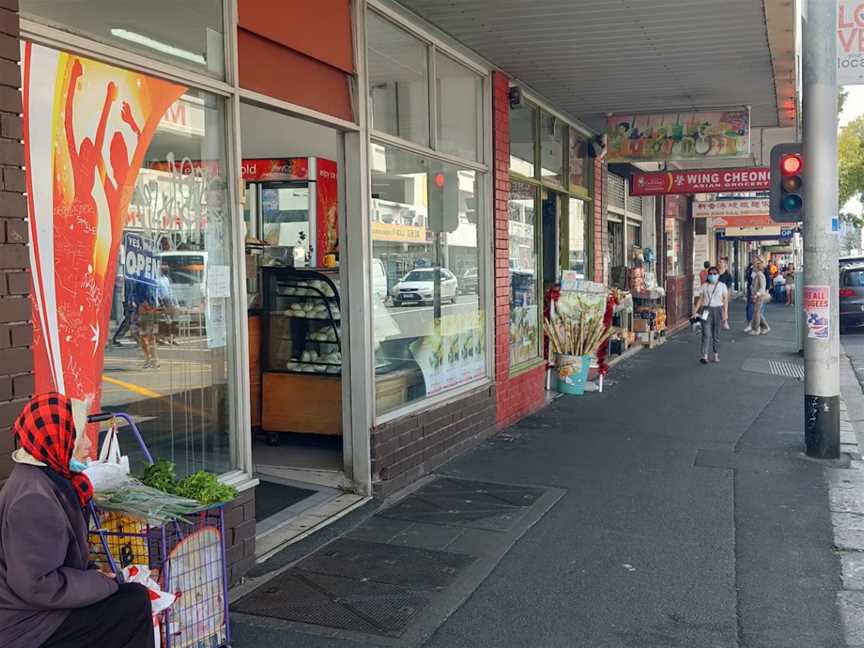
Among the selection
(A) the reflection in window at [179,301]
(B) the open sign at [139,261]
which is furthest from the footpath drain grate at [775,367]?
(B) the open sign at [139,261]

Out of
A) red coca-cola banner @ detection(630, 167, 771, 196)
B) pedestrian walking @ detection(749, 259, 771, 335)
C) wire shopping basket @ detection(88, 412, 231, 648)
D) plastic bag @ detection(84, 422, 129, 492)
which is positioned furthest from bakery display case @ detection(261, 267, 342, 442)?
pedestrian walking @ detection(749, 259, 771, 335)

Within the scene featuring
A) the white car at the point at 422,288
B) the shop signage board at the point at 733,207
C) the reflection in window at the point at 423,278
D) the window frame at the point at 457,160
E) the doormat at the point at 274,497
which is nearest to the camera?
the doormat at the point at 274,497

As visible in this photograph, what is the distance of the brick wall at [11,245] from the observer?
3.52 m

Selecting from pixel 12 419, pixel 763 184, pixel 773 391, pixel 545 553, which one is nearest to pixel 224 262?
pixel 12 419

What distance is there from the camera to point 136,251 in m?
4.45

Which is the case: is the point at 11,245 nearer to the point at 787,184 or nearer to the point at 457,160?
the point at 457,160

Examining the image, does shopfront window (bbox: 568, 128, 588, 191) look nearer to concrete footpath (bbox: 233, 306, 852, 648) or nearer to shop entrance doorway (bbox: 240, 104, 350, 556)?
shop entrance doorway (bbox: 240, 104, 350, 556)

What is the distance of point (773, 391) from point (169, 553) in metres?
9.97

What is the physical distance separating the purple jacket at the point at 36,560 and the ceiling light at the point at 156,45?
230 cm

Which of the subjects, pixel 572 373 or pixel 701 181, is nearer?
pixel 572 373

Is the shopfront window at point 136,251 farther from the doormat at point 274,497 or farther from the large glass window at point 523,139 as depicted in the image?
the large glass window at point 523,139

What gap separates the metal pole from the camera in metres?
7.60

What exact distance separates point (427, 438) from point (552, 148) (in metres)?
5.29

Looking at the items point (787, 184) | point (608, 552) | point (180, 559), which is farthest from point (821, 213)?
point (180, 559)
